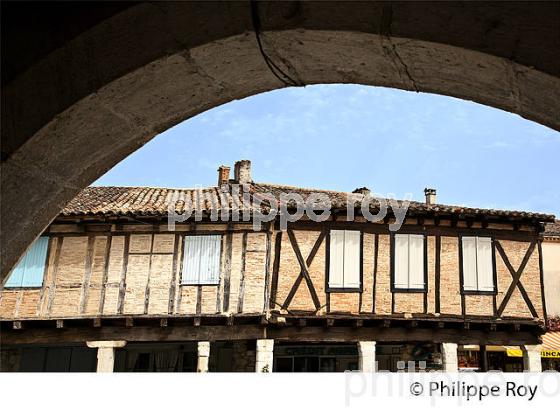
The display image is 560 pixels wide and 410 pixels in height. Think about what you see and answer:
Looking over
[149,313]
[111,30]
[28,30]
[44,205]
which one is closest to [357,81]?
[111,30]

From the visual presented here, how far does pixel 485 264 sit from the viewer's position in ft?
46.3

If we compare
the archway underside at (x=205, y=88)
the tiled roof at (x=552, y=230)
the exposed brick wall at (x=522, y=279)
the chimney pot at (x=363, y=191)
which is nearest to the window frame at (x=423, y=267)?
the exposed brick wall at (x=522, y=279)

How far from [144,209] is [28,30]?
477 inches

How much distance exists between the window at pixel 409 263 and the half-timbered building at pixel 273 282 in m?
0.03

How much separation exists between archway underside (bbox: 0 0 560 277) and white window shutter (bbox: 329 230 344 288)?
38.4ft

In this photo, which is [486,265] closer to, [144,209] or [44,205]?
[144,209]

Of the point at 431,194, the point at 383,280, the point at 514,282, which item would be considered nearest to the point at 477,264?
the point at 514,282

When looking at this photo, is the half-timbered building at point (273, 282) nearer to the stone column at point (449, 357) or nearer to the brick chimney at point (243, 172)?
the stone column at point (449, 357)

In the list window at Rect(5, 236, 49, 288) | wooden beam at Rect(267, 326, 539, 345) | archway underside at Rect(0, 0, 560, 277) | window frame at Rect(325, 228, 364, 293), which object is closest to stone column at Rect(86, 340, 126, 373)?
window at Rect(5, 236, 49, 288)

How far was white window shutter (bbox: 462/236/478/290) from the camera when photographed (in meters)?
13.9

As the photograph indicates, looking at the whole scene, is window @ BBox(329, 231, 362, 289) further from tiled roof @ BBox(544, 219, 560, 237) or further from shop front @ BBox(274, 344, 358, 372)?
tiled roof @ BBox(544, 219, 560, 237)

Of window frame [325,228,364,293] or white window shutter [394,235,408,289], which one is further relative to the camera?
white window shutter [394,235,408,289]

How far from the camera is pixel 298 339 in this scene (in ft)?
43.3

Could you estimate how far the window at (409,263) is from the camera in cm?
1362
